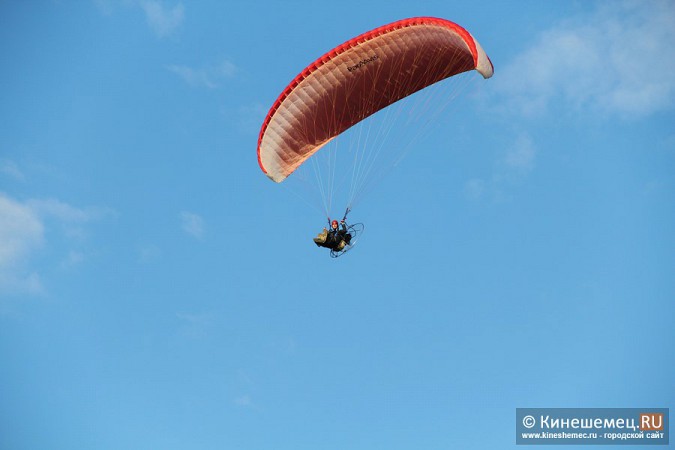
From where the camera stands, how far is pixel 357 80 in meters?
25.4

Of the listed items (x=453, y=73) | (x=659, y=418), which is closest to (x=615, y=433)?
(x=659, y=418)

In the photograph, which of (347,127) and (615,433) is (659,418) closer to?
(615,433)

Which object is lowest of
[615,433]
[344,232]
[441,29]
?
[615,433]

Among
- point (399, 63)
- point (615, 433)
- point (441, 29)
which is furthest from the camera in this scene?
point (615, 433)

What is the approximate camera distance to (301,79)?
25.3 metres

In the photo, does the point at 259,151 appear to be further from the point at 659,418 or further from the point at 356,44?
the point at 659,418

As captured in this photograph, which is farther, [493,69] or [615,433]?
[615,433]

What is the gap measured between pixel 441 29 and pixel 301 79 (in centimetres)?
501

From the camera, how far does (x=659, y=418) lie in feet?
91.2

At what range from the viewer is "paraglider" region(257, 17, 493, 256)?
23.6 meters

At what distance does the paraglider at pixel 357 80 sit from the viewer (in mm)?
23641

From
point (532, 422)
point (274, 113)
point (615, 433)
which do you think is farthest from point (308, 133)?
point (615, 433)

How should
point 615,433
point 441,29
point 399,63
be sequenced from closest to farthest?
point 441,29, point 399,63, point 615,433

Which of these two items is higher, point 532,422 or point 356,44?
point 356,44
